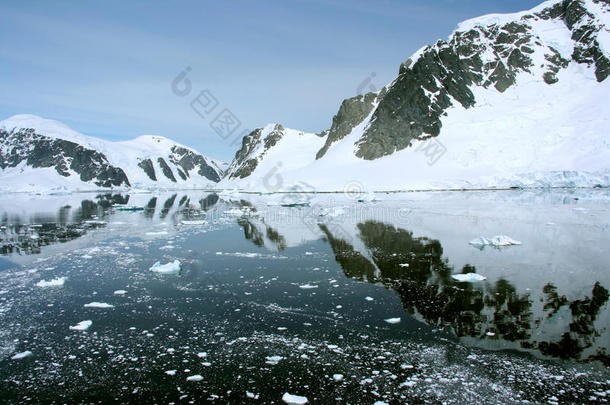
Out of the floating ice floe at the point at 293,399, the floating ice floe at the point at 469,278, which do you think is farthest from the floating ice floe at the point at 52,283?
the floating ice floe at the point at 469,278

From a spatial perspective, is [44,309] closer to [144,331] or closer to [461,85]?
[144,331]

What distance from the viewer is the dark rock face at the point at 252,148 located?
124175 mm

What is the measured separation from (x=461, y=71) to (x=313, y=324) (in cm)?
9000

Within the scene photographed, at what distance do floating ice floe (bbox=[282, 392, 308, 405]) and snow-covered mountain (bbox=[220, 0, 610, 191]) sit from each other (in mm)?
61173

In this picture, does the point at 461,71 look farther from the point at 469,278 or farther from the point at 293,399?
the point at 293,399

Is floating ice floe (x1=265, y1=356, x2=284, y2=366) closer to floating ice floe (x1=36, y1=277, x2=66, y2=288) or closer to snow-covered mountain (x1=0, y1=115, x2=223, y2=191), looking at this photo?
floating ice floe (x1=36, y1=277, x2=66, y2=288)

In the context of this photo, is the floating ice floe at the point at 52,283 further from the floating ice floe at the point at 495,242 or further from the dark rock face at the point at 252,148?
the dark rock face at the point at 252,148

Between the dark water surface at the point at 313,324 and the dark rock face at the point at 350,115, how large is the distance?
289 feet

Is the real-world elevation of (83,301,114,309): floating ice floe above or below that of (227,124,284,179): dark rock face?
below

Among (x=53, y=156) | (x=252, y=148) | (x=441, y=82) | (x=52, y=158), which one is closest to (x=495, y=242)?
(x=441, y=82)

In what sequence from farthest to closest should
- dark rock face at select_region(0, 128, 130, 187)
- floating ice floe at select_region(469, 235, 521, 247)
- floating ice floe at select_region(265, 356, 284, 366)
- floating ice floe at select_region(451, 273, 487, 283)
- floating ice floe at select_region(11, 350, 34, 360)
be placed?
dark rock face at select_region(0, 128, 130, 187) < floating ice floe at select_region(469, 235, 521, 247) < floating ice floe at select_region(451, 273, 487, 283) < floating ice floe at select_region(11, 350, 34, 360) < floating ice floe at select_region(265, 356, 284, 366)

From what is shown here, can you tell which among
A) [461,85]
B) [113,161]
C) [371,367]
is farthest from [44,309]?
[113,161]

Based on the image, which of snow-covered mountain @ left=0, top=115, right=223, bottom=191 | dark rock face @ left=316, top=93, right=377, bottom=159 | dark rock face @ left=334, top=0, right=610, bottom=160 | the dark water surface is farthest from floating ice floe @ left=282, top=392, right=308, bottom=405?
snow-covered mountain @ left=0, top=115, right=223, bottom=191

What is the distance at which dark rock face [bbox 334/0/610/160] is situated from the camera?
82.4 m
